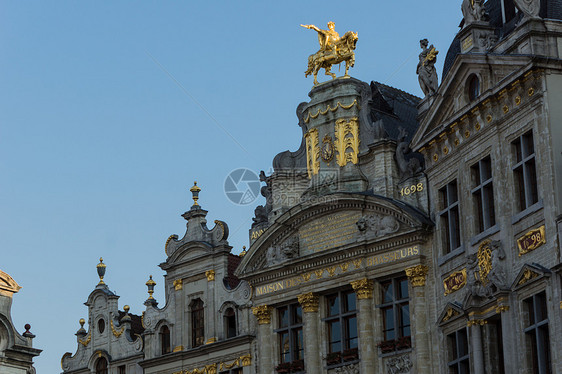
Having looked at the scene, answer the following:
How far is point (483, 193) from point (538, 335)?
4793 mm

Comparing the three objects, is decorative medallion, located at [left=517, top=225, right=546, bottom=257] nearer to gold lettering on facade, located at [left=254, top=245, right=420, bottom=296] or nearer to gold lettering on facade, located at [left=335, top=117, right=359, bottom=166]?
gold lettering on facade, located at [left=254, top=245, right=420, bottom=296]

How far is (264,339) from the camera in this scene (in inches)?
1634

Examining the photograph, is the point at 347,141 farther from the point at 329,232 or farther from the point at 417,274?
the point at 417,274

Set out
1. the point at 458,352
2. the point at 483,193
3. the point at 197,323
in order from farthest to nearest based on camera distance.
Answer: the point at 197,323, the point at 458,352, the point at 483,193

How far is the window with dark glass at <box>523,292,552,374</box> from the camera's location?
A: 32.1 m

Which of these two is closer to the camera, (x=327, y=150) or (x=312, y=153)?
(x=327, y=150)

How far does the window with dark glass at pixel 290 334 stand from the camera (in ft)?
134

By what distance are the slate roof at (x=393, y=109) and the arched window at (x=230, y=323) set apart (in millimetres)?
7933

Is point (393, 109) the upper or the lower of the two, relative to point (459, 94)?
upper

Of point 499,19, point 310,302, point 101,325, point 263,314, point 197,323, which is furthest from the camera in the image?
point 101,325

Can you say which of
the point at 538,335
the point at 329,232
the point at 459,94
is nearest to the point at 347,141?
the point at 329,232

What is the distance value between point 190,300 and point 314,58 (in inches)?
363

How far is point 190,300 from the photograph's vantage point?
44531 mm

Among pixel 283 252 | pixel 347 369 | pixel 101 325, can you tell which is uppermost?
pixel 283 252
